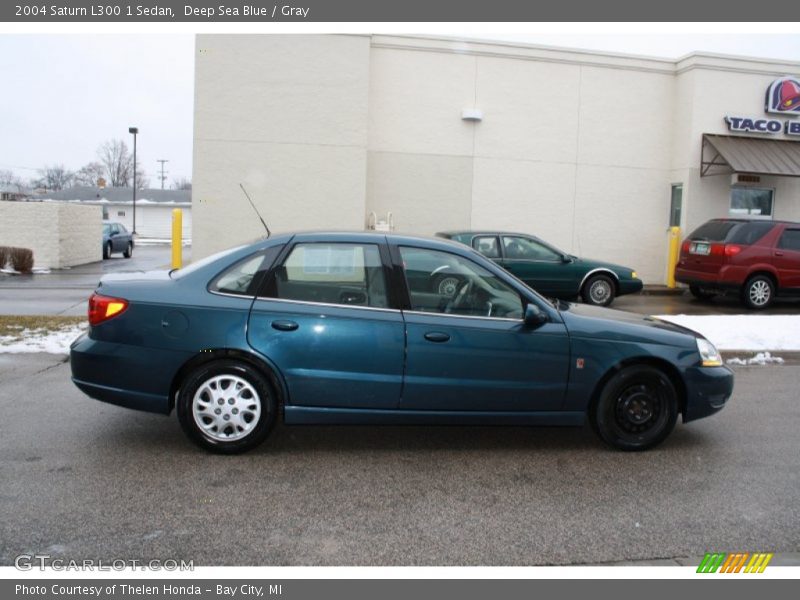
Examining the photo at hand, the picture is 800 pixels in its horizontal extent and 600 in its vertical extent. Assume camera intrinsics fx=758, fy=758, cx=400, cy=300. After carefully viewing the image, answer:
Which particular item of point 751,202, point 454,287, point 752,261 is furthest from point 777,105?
point 454,287

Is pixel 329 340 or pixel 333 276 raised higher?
pixel 333 276

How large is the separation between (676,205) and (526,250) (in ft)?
21.9

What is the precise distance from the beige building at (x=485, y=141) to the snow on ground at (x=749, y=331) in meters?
6.79

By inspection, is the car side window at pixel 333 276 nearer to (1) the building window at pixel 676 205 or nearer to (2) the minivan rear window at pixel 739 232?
(2) the minivan rear window at pixel 739 232

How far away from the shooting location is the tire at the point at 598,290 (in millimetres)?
14188

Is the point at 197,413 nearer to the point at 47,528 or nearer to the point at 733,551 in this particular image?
the point at 47,528

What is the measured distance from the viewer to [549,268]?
13883mm

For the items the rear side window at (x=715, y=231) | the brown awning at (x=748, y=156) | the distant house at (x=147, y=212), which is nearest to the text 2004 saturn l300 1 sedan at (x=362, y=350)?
the rear side window at (x=715, y=231)

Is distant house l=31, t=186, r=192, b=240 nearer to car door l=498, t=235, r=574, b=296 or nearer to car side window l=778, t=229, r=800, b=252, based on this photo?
car door l=498, t=235, r=574, b=296

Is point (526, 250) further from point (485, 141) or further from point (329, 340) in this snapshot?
point (329, 340)

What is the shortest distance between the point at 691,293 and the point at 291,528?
1494 centimetres

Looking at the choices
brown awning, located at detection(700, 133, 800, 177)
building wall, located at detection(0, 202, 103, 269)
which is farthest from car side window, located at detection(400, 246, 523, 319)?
building wall, located at detection(0, 202, 103, 269)

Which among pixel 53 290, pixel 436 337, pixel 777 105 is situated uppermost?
pixel 777 105

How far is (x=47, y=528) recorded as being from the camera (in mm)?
4023
